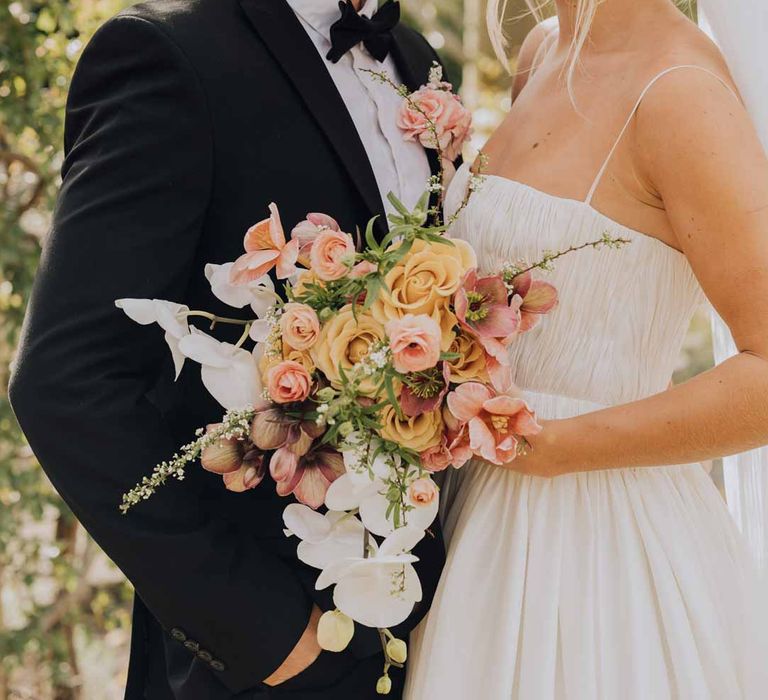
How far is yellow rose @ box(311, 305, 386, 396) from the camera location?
140 centimetres

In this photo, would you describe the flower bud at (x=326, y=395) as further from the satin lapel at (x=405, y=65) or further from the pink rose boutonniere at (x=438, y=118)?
the satin lapel at (x=405, y=65)

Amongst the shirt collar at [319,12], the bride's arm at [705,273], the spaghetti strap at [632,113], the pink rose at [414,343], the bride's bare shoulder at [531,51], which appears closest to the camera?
the pink rose at [414,343]

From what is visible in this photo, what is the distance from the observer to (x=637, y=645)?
165 cm

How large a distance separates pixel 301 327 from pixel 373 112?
0.72 meters

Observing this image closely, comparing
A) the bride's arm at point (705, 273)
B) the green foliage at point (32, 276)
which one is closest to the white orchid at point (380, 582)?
the bride's arm at point (705, 273)

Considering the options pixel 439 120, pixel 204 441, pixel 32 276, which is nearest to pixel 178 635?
pixel 204 441

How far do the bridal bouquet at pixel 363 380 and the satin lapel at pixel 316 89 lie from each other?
269 mm

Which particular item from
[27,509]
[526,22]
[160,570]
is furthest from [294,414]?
[526,22]

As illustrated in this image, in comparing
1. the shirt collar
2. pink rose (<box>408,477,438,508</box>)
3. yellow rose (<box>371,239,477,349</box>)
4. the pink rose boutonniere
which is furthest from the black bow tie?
pink rose (<box>408,477,438,508</box>)

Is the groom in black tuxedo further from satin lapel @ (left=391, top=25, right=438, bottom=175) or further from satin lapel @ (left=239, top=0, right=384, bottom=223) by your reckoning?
satin lapel @ (left=391, top=25, right=438, bottom=175)

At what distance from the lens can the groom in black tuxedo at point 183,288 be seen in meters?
1.57

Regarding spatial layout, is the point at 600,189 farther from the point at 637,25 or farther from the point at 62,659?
the point at 62,659

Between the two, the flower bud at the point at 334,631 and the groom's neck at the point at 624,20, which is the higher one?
the groom's neck at the point at 624,20

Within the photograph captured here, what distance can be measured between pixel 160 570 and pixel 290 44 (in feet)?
3.03
